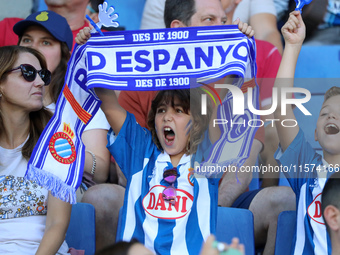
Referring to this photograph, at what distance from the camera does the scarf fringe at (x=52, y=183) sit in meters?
2.90

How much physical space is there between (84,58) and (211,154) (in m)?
0.95

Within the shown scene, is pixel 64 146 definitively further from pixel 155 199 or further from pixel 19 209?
pixel 155 199

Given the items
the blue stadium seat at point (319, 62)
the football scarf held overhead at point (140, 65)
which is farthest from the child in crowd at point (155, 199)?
the blue stadium seat at point (319, 62)

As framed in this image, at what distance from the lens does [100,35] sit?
3.14 meters

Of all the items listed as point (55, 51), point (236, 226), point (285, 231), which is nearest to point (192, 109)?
point (236, 226)

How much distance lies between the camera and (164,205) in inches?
119

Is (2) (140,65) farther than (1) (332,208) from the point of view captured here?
Yes

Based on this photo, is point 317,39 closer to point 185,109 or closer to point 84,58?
point 185,109

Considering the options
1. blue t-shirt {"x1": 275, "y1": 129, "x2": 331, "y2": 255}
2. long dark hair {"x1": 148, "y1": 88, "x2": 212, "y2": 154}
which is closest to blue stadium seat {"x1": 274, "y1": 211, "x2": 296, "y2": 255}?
blue t-shirt {"x1": 275, "y1": 129, "x2": 331, "y2": 255}

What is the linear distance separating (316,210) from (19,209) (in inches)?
A: 64.5

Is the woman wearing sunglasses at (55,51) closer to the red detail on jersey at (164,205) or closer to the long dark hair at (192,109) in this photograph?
the long dark hair at (192,109)

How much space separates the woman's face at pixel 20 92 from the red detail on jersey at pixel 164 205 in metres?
0.87

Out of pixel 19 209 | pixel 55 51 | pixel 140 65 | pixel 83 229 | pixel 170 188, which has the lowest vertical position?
pixel 83 229

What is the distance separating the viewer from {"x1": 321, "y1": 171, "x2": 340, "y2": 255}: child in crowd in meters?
2.67
